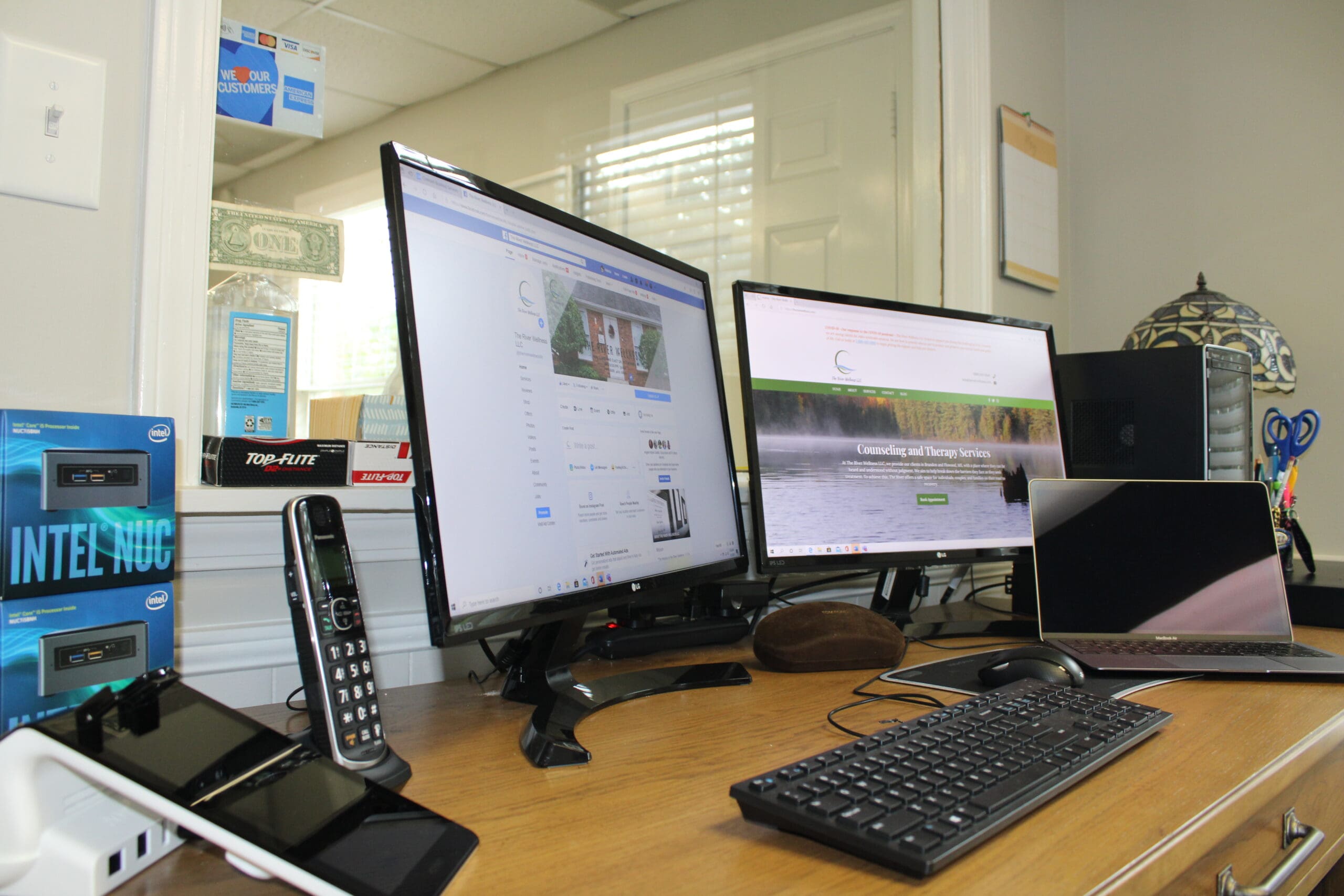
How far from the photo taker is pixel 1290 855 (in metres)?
0.71

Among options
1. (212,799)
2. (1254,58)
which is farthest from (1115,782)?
(1254,58)

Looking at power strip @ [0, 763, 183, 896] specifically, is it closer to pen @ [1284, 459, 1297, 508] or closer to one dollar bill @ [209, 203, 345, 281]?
one dollar bill @ [209, 203, 345, 281]

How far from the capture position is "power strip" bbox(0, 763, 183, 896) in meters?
0.38

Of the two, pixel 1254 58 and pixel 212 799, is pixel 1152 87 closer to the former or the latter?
pixel 1254 58

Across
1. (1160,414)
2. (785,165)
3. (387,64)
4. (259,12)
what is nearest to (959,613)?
(1160,414)

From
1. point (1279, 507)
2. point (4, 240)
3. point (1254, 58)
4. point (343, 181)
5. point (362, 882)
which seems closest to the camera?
point (362, 882)

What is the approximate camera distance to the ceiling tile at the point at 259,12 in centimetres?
89

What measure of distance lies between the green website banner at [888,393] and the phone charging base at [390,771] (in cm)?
63

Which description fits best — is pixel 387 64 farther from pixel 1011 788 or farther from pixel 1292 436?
pixel 1011 788

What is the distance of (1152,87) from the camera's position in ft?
6.60

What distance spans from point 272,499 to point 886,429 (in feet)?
2.46

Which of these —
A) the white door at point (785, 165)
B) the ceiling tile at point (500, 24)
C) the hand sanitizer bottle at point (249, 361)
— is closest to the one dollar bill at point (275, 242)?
the hand sanitizer bottle at point (249, 361)

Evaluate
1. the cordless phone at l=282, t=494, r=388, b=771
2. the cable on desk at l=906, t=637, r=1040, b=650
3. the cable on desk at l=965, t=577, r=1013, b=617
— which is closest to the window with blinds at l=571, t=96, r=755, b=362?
the cable on desk at l=965, t=577, r=1013, b=617

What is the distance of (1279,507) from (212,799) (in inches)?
61.8
